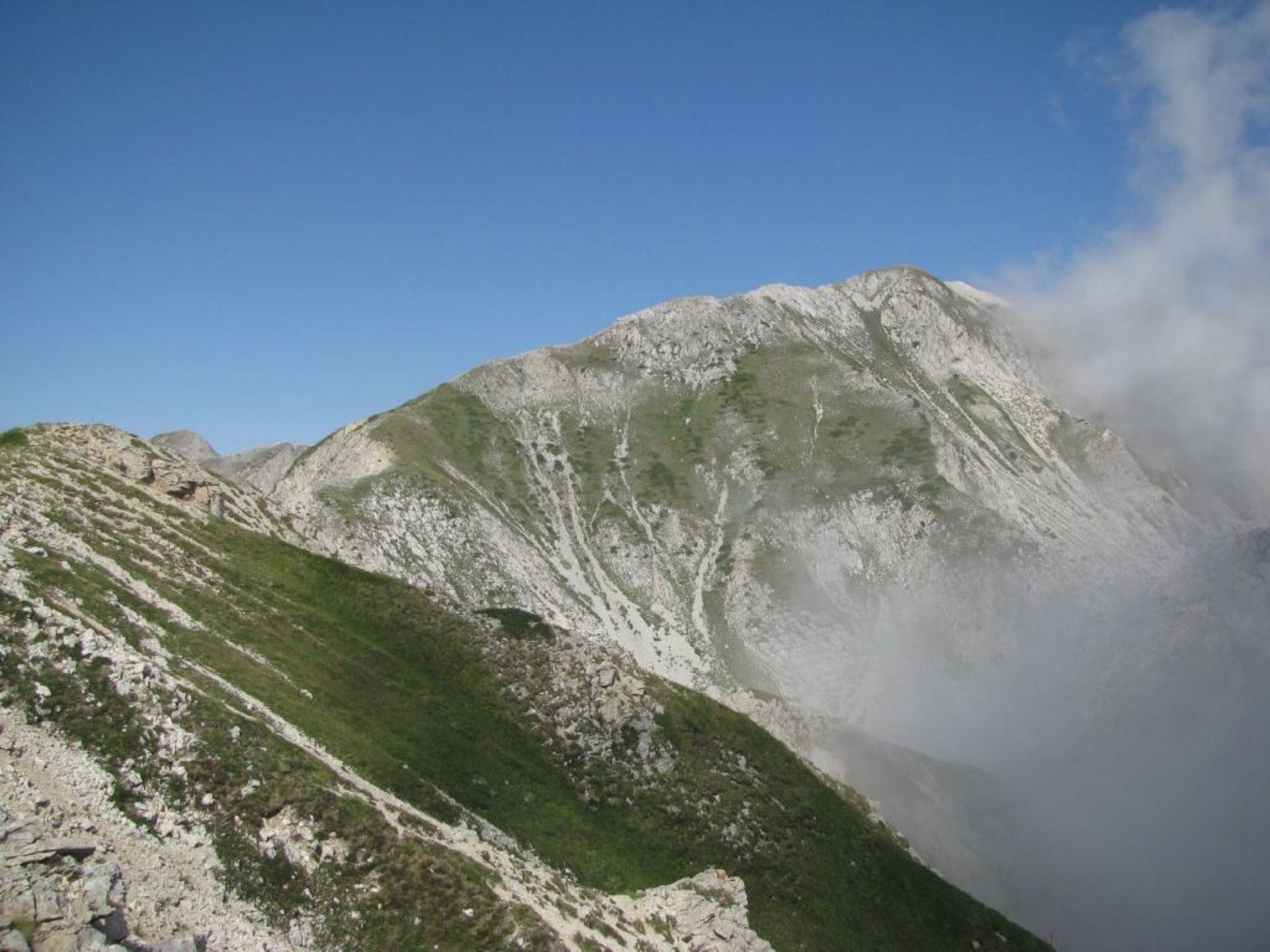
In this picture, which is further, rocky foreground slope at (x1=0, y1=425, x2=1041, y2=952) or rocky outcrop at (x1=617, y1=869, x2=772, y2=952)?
rocky outcrop at (x1=617, y1=869, x2=772, y2=952)

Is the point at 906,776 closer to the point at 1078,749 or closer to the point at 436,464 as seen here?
the point at 1078,749

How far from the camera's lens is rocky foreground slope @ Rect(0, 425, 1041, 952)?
23281 millimetres

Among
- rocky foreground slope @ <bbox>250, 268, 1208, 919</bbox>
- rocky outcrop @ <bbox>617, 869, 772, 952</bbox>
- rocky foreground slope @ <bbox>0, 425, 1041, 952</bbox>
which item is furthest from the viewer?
rocky foreground slope @ <bbox>250, 268, 1208, 919</bbox>

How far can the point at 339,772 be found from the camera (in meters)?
30.4

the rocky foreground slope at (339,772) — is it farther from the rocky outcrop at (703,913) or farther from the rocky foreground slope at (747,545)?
the rocky foreground slope at (747,545)

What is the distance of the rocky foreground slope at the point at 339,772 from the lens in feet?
76.4

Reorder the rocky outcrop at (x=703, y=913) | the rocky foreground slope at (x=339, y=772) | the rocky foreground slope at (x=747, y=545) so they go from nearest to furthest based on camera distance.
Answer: the rocky foreground slope at (x=339, y=772) < the rocky outcrop at (x=703, y=913) < the rocky foreground slope at (x=747, y=545)

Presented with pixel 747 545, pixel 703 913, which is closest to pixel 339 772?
pixel 703 913

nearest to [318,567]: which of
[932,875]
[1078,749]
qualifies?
[932,875]

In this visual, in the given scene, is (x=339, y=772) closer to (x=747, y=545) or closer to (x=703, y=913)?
(x=703, y=913)

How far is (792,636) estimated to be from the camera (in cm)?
15638

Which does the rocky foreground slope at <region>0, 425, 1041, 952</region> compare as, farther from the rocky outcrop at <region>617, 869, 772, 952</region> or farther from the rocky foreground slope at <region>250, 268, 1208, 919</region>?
the rocky foreground slope at <region>250, 268, 1208, 919</region>

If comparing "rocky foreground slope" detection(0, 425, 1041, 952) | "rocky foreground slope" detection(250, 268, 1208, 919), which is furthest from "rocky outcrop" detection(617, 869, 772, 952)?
"rocky foreground slope" detection(250, 268, 1208, 919)

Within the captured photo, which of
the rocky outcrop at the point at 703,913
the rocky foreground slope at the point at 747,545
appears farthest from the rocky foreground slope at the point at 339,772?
the rocky foreground slope at the point at 747,545
